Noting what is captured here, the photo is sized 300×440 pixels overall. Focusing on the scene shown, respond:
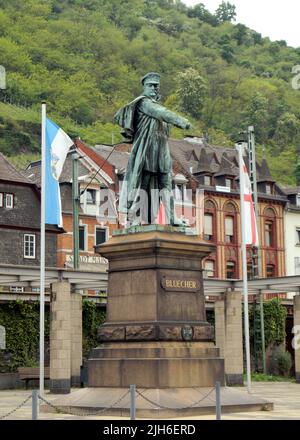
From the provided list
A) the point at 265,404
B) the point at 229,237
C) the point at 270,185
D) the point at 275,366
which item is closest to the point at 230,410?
the point at 265,404

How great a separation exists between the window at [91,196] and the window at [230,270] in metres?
11.7

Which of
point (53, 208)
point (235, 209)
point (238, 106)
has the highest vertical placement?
point (238, 106)

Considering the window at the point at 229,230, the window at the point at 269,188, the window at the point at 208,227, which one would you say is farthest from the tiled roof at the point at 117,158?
the window at the point at 269,188

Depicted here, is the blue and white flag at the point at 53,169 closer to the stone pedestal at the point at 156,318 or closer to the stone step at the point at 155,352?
the stone pedestal at the point at 156,318

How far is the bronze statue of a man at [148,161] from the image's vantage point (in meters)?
20.1

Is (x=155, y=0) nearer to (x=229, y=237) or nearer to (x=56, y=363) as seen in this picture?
(x=229, y=237)

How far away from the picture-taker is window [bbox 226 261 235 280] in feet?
213

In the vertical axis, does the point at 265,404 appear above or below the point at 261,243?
below

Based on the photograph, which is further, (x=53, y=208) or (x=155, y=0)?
(x=155, y=0)

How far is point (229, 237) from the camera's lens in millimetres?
65812

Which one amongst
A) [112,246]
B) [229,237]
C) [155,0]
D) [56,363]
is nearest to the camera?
[112,246]

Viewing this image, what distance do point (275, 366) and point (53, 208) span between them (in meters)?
21.1

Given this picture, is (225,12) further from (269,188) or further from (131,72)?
(269,188)

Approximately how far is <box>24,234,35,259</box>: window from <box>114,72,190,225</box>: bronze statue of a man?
35.3 m
